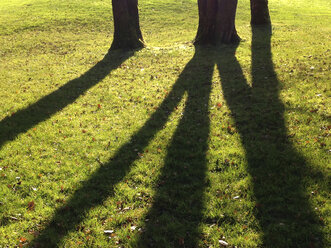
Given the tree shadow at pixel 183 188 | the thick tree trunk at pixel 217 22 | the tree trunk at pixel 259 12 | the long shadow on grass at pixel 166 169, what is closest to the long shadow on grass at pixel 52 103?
the long shadow on grass at pixel 166 169

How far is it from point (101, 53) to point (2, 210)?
12240 millimetres

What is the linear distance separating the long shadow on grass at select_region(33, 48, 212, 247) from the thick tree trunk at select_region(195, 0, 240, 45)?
7058mm

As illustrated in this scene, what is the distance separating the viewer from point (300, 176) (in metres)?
4.98

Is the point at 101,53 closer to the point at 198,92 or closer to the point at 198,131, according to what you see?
the point at 198,92

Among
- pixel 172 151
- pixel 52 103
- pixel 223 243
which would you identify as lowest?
pixel 223 243

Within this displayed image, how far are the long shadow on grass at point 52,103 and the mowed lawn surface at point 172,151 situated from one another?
4 centimetres

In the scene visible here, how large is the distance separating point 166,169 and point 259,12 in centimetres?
1718

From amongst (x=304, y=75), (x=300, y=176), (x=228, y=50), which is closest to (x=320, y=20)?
(x=228, y=50)

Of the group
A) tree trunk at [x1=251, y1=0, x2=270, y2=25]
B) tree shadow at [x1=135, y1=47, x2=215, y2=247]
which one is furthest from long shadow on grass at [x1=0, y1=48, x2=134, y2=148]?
tree trunk at [x1=251, y1=0, x2=270, y2=25]

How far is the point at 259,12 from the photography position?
1886cm

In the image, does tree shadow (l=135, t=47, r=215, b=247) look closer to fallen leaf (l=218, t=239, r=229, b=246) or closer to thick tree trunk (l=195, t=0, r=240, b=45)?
fallen leaf (l=218, t=239, r=229, b=246)

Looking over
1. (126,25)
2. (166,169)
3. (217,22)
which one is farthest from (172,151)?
(126,25)

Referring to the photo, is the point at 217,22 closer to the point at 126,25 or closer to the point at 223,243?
the point at 126,25

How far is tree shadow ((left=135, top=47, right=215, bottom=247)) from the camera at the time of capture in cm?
421
